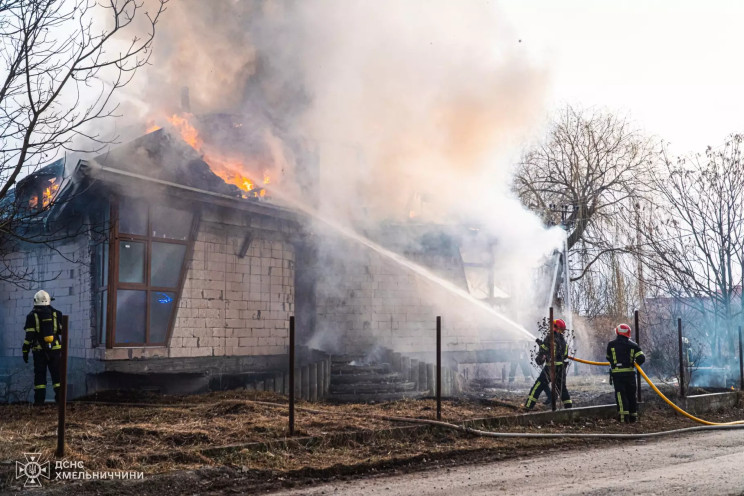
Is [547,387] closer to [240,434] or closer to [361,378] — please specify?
[361,378]

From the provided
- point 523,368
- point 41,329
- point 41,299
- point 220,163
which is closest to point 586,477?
point 41,329

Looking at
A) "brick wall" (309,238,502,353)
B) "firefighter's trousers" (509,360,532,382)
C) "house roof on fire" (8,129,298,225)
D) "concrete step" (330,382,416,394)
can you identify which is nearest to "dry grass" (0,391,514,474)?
"concrete step" (330,382,416,394)

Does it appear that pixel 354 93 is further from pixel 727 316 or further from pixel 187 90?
pixel 727 316

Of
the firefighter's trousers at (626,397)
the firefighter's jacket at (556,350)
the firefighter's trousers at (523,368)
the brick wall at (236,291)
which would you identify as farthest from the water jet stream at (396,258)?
the firefighter's trousers at (626,397)

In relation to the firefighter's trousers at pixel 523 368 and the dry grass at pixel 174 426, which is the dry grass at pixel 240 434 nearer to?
the dry grass at pixel 174 426

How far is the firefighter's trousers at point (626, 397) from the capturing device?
11594 mm

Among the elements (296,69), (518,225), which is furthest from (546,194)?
(296,69)

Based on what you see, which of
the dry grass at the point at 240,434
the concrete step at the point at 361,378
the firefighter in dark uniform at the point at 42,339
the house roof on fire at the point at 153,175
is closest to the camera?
the dry grass at the point at 240,434

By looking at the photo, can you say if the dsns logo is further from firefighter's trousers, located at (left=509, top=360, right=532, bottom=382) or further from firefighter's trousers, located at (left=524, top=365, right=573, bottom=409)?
firefighter's trousers, located at (left=509, top=360, right=532, bottom=382)

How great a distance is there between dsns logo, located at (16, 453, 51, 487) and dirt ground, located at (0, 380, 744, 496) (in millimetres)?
88

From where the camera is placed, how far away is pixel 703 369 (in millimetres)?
19578

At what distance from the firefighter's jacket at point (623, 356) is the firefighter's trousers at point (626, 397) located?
4 cm

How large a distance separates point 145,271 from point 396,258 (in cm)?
788

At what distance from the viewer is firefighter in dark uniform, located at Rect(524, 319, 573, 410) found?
12.0 m
